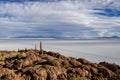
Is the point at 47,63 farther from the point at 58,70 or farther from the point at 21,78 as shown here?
the point at 21,78

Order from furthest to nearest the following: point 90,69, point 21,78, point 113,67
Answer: point 113,67, point 90,69, point 21,78

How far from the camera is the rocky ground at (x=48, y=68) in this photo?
50938mm

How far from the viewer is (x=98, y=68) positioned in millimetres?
60344

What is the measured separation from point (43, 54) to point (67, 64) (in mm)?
7356

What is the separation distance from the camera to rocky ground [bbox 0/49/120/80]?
50.9m

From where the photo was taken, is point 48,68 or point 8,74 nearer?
point 8,74

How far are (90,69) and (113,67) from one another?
6286 millimetres

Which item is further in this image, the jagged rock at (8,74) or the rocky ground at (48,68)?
the rocky ground at (48,68)

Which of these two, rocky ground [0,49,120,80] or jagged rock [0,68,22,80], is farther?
rocky ground [0,49,120,80]

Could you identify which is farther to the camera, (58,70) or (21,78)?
(58,70)

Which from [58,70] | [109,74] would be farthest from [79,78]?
[109,74]

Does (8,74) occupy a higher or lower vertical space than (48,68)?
lower

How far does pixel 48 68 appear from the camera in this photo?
52.9 meters

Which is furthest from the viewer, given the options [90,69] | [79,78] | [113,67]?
[113,67]
